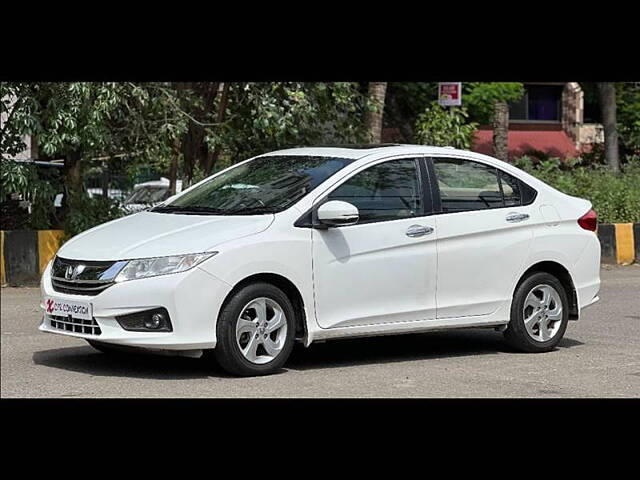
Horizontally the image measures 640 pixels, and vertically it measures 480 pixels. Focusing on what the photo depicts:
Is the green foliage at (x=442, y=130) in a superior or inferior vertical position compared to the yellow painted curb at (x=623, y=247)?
superior

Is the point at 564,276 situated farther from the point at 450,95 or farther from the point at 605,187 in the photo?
the point at 450,95

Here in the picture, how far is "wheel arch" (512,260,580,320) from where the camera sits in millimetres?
9656

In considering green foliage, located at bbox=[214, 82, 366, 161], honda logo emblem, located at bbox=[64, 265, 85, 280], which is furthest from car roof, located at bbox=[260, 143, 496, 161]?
green foliage, located at bbox=[214, 82, 366, 161]

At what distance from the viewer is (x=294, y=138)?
17.0 m

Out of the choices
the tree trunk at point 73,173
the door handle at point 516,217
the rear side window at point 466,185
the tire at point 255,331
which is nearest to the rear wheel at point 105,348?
the tire at point 255,331

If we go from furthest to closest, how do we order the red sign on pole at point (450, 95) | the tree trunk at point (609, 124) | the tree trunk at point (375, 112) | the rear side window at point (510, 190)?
the tree trunk at point (609, 124)
the red sign on pole at point (450, 95)
the tree trunk at point (375, 112)
the rear side window at point (510, 190)

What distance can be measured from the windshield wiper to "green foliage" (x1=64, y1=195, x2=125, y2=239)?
520cm

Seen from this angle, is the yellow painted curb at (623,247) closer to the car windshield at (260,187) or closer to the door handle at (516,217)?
the door handle at (516,217)

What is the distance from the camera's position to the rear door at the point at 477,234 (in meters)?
9.10

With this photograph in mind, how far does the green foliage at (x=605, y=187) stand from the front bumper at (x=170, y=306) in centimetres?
1118

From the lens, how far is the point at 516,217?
9523mm

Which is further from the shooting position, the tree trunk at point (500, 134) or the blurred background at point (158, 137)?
the tree trunk at point (500, 134)
